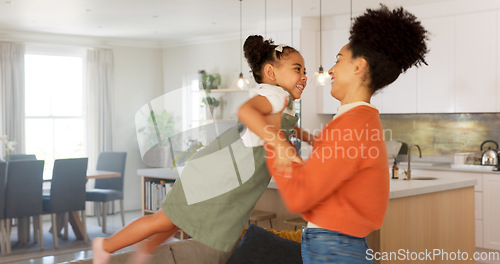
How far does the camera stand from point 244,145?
1.90 meters

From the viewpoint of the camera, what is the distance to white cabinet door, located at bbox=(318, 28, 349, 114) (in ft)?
23.8

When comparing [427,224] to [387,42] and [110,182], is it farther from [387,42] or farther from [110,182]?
[110,182]

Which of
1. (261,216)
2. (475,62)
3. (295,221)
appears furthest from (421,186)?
(475,62)

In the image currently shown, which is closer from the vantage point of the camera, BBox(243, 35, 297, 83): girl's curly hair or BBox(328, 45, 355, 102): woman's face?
BBox(328, 45, 355, 102): woman's face

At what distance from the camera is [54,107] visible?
8656 millimetres

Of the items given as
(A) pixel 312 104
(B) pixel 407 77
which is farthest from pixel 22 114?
(B) pixel 407 77

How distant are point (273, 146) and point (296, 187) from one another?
125mm

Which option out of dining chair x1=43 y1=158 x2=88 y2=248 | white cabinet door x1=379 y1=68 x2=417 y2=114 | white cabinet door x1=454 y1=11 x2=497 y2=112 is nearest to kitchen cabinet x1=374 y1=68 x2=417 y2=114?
white cabinet door x1=379 y1=68 x2=417 y2=114

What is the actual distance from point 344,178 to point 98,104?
A: 7.82 m

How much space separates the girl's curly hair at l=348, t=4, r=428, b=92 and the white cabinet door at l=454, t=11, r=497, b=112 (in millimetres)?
4898

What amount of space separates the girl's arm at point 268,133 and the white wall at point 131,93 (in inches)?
306

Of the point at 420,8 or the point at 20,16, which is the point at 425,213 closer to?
the point at 420,8

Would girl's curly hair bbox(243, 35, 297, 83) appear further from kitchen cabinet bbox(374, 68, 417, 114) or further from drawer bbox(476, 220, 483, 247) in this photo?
kitchen cabinet bbox(374, 68, 417, 114)

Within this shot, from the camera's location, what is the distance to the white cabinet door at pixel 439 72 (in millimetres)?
6434
